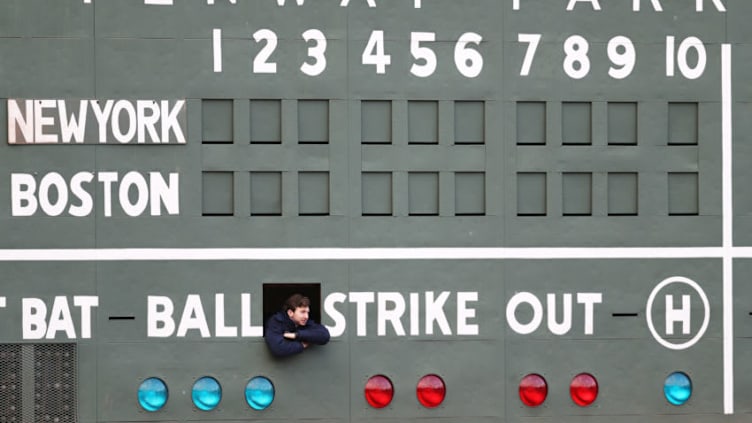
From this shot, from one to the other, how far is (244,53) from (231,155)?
2.68ft

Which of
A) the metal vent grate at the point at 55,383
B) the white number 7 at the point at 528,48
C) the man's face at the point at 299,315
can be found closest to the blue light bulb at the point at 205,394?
the man's face at the point at 299,315

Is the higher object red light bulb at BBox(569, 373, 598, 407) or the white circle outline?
the white circle outline

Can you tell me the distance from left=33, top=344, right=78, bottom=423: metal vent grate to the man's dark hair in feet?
5.56

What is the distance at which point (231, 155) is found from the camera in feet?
26.0

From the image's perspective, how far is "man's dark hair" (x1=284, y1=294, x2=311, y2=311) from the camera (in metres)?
7.86

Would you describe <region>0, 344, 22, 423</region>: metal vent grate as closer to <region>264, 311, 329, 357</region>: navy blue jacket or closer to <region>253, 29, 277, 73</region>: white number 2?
<region>264, 311, 329, 357</region>: navy blue jacket

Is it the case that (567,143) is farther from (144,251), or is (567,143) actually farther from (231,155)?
(144,251)

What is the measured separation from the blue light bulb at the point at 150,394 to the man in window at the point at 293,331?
925 millimetres

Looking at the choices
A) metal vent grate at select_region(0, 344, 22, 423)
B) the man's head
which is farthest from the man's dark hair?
metal vent grate at select_region(0, 344, 22, 423)

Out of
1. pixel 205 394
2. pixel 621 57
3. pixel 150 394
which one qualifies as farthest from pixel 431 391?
pixel 621 57

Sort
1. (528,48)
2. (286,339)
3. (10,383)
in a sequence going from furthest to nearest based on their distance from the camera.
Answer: (528,48), (286,339), (10,383)

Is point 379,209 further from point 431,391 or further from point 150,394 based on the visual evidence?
point 150,394

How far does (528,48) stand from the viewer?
26.7ft

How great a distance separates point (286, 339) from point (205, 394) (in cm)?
77
